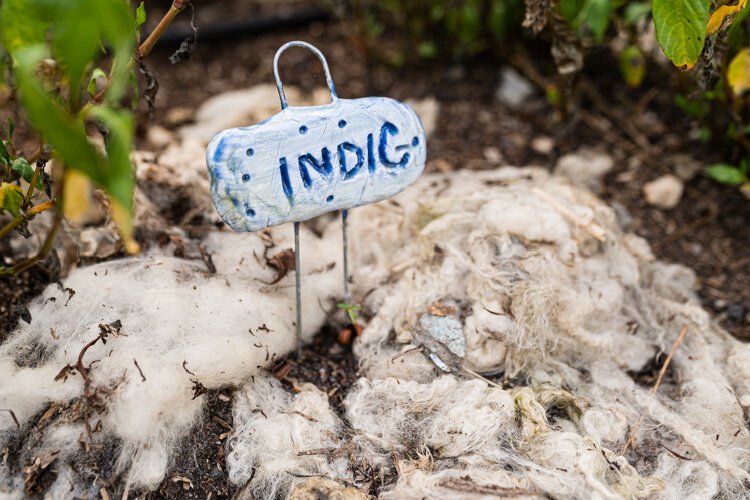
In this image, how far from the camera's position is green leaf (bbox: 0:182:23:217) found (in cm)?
135

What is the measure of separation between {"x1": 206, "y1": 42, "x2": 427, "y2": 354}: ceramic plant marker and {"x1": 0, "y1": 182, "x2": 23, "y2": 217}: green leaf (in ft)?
1.46

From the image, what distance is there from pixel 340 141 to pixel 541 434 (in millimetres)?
795

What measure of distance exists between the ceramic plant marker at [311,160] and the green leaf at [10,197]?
0.44 metres

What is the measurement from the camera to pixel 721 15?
4.98 ft

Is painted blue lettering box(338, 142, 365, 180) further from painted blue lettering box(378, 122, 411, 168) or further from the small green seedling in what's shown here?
the small green seedling

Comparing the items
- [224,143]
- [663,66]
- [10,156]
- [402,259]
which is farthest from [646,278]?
[10,156]

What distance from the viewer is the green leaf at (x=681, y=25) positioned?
1.46 metres

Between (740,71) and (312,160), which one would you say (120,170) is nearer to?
(312,160)

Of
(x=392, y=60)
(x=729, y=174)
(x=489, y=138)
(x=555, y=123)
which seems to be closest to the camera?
(x=729, y=174)

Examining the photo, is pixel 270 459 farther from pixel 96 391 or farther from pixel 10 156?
pixel 10 156

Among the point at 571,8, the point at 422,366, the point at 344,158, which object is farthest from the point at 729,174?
the point at 344,158

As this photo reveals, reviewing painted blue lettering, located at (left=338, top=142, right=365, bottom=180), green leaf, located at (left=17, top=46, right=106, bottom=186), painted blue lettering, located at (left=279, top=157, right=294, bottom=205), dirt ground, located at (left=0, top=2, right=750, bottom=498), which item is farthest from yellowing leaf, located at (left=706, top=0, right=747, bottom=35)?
green leaf, located at (left=17, top=46, right=106, bottom=186)

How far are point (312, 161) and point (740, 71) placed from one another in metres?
1.33

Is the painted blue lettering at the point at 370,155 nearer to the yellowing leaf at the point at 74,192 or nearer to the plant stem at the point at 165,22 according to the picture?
the plant stem at the point at 165,22
